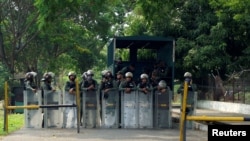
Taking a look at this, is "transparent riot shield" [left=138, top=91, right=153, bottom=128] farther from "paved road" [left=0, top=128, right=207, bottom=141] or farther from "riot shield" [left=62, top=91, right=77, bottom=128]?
"riot shield" [left=62, top=91, right=77, bottom=128]

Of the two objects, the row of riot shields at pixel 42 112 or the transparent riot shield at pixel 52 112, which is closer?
the row of riot shields at pixel 42 112

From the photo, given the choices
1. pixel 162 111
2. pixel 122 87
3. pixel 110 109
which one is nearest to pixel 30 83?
pixel 110 109

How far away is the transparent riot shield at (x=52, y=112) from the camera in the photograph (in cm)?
1645

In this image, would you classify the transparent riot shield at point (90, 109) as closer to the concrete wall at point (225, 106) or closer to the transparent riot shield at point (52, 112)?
the transparent riot shield at point (52, 112)

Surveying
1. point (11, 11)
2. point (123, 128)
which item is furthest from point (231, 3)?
point (11, 11)

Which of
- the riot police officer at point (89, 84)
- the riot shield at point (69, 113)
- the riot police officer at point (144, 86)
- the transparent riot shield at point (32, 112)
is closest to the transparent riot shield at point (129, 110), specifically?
the riot police officer at point (144, 86)

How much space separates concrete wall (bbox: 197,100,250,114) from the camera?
912 inches

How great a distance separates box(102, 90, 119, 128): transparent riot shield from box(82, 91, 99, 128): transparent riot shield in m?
0.25

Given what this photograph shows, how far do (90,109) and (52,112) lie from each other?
46.2 inches

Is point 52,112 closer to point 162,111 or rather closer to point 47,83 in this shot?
point 47,83

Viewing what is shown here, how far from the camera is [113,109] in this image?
16562 mm

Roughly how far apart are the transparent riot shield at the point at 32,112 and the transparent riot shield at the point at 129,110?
254cm

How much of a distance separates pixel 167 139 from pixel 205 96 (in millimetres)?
Result: 16565

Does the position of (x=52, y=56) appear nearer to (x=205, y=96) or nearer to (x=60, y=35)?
(x=60, y=35)
